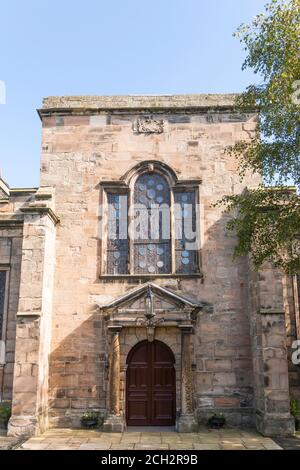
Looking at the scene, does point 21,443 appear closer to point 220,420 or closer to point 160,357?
point 160,357

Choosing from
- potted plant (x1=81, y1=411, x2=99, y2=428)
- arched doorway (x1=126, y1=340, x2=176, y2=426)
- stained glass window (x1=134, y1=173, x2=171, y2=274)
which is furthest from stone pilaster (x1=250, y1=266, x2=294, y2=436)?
potted plant (x1=81, y1=411, x2=99, y2=428)

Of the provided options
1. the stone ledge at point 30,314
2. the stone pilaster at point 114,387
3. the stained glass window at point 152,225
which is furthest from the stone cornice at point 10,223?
the stone pilaster at point 114,387

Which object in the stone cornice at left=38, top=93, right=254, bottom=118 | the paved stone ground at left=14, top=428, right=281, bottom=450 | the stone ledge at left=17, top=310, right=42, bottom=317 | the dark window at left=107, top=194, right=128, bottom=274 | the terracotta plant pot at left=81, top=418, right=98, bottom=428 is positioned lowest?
the paved stone ground at left=14, top=428, right=281, bottom=450

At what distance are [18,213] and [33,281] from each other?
7.96ft

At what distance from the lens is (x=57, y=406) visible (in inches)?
474

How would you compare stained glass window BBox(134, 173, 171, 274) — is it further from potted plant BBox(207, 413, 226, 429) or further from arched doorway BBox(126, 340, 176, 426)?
potted plant BBox(207, 413, 226, 429)

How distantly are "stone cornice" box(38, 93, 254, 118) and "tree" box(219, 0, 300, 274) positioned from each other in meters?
3.80

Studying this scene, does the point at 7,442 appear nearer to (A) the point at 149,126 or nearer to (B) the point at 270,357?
(B) the point at 270,357

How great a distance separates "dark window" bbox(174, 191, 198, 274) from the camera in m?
12.9

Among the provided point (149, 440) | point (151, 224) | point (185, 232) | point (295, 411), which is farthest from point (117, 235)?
point (295, 411)

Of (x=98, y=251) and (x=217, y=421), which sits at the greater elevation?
(x=98, y=251)

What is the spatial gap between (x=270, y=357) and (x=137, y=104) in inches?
316

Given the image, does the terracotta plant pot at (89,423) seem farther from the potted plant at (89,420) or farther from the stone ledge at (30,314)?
the stone ledge at (30,314)

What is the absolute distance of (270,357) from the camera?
442 inches
